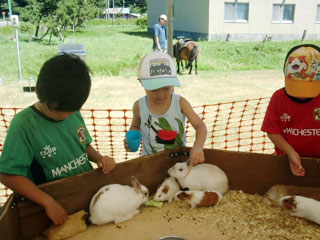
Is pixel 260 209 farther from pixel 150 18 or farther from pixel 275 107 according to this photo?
pixel 150 18

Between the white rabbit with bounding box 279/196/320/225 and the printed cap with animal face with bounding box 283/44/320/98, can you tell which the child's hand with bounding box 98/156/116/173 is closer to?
the white rabbit with bounding box 279/196/320/225

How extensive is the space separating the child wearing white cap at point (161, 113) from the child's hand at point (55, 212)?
803mm

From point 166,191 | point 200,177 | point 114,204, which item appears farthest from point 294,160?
point 114,204

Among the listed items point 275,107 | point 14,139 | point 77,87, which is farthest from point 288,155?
point 14,139

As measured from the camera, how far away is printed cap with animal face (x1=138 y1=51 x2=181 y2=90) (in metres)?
2.00

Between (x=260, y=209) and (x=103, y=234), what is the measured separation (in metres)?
0.86

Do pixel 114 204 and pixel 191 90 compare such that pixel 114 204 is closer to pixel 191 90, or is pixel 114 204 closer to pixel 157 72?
pixel 157 72

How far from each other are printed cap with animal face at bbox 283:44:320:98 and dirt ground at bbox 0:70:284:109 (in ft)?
17.4

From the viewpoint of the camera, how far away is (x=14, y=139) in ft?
5.04

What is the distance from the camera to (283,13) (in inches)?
805

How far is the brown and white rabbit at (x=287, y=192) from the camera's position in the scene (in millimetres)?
1889

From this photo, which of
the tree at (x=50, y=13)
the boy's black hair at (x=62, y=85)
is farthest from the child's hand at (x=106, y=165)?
the tree at (x=50, y=13)

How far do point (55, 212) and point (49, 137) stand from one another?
14.4 inches

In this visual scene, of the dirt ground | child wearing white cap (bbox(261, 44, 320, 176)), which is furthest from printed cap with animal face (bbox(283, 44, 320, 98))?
the dirt ground
